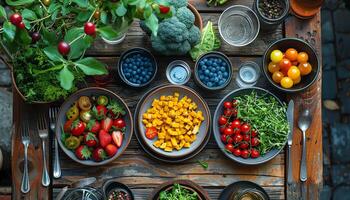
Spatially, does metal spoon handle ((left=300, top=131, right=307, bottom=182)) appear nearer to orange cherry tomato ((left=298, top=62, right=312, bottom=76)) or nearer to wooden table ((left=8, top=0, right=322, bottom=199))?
wooden table ((left=8, top=0, right=322, bottom=199))

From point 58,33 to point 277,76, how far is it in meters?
0.82

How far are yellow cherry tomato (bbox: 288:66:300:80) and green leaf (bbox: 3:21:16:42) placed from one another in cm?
101

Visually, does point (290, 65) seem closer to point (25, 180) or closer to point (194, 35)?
point (194, 35)

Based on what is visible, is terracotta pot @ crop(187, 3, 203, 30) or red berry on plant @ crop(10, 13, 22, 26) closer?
red berry on plant @ crop(10, 13, 22, 26)

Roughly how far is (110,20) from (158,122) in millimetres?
501

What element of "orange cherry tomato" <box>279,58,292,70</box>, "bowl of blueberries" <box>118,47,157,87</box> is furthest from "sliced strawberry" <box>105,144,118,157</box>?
"orange cherry tomato" <box>279,58,292,70</box>

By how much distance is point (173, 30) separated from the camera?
2092 millimetres

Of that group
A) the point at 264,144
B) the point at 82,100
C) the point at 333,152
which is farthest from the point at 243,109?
the point at 333,152

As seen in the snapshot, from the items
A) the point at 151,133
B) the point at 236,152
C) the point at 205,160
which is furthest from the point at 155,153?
the point at 236,152

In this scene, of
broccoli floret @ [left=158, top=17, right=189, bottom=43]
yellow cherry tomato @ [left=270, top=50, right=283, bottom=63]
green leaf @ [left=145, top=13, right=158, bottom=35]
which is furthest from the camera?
yellow cherry tomato @ [left=270, top=50, right=283, bottom=63]

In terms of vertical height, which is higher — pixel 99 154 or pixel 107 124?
pixel 107 124

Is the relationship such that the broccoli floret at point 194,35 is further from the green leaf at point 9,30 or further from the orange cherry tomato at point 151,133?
the green leaf at point 9,30

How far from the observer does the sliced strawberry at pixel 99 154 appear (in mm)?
2137

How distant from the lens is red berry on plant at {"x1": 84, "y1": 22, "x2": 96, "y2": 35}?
1784mm
